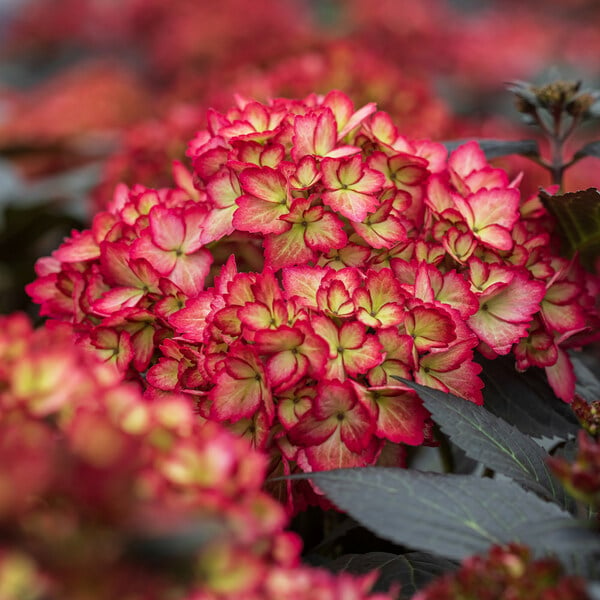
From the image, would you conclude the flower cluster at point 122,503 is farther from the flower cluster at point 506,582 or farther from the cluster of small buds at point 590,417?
the cluster of small buds at point 590,417

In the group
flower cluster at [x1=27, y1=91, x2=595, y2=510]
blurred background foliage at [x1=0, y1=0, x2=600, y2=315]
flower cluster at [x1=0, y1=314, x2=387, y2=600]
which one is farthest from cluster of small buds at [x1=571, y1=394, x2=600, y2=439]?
blurred background foliage at [x1=0, y1=0, x2=600, y2=315]

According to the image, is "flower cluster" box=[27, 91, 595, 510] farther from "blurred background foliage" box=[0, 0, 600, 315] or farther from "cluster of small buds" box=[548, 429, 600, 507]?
"blurred background foliage" box=[0, 0, 600, 315]

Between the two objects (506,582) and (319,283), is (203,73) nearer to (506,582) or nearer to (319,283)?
(319,283)

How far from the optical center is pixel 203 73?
7.49 ft

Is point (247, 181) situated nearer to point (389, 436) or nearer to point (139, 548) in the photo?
point (389, 436)

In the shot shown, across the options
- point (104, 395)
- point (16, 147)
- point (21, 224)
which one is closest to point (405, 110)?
point (21, 224)

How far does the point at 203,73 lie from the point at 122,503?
2.11 m

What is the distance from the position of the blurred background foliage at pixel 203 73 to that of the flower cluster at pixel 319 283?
33 cm

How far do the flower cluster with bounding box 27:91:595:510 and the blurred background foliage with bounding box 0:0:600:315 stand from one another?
1.08 feet

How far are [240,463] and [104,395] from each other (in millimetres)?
80

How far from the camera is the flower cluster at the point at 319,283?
2.00 ft

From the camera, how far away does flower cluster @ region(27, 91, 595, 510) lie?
Result: 2.00 ft

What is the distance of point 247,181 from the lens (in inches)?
26.3

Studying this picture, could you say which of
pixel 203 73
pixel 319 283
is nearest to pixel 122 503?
pixel 319 283
